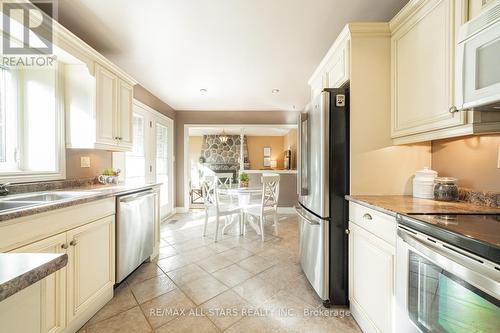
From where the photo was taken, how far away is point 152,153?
12.5 feet

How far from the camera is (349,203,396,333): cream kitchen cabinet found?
1158mm

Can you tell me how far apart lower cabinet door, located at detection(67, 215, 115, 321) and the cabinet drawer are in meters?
1.90

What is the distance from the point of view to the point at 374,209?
1.29 meters

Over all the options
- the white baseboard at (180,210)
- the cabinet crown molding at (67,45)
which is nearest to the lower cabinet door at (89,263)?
the cabinet crown molding at (67,45)

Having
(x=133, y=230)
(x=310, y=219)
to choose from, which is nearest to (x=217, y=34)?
(x=310, y=219)

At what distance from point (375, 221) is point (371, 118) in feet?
2.75

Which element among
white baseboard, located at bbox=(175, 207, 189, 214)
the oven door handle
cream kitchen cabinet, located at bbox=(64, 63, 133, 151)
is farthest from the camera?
white baseboard, located at bbox=(175, 207, 189, 214)

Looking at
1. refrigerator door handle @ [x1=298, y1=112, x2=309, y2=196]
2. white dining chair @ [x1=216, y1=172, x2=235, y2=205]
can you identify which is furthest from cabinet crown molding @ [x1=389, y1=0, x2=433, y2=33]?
white dining chair @ [x1=216, y1=172, x2=235, y2=205]

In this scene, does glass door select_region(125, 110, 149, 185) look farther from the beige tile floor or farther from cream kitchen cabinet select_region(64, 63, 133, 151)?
the beige tile floor

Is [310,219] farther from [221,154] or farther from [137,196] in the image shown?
[221,154]

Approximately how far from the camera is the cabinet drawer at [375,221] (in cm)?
115

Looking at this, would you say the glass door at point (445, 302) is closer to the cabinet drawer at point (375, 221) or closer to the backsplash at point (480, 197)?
the cabinet drawer at point (375, 221)

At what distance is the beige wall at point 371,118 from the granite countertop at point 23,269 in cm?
173

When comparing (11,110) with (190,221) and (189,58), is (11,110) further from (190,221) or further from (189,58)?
(190,221)
